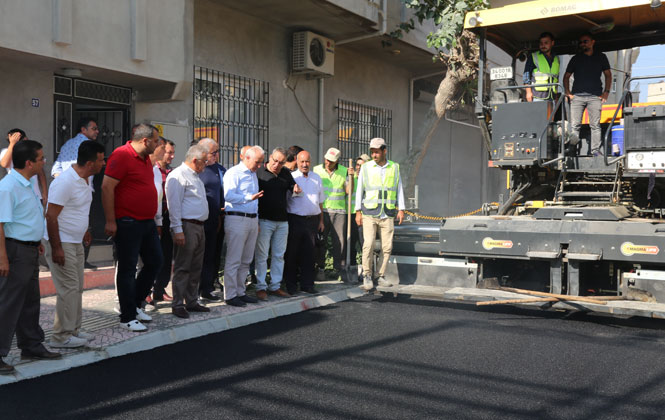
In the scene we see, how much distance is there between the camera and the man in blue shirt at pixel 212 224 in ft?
24.5

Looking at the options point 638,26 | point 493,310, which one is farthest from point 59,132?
point 638,26

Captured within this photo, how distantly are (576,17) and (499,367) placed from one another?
429cm

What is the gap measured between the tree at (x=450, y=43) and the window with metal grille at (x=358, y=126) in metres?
1.51

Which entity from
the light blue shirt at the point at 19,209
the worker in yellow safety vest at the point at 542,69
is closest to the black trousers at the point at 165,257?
the light blue shirt at the point at 19,209

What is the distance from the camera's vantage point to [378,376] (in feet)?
16.2

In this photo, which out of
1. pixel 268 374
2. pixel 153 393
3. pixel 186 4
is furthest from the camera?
pixel 186 4

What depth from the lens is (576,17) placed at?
7492 mm

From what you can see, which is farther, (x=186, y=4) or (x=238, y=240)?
(x=186, y=4)

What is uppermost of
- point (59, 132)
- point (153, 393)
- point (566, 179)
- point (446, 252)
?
point (59, 132)

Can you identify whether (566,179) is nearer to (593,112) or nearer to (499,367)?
(593,112)

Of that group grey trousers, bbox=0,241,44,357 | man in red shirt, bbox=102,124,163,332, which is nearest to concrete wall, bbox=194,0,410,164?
man in red shirt, bbox=102,124,163,332

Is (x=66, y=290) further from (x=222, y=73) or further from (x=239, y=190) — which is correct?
(x=222, y=73)

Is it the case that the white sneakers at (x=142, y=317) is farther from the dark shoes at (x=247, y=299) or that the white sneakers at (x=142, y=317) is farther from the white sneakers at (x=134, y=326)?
the dark shoes at (x=247, y=299)

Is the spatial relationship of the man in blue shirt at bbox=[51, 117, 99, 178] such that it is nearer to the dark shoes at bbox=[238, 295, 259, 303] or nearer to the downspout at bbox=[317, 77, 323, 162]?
the dark shoes at bbox=[238, 295, 259, 303]
